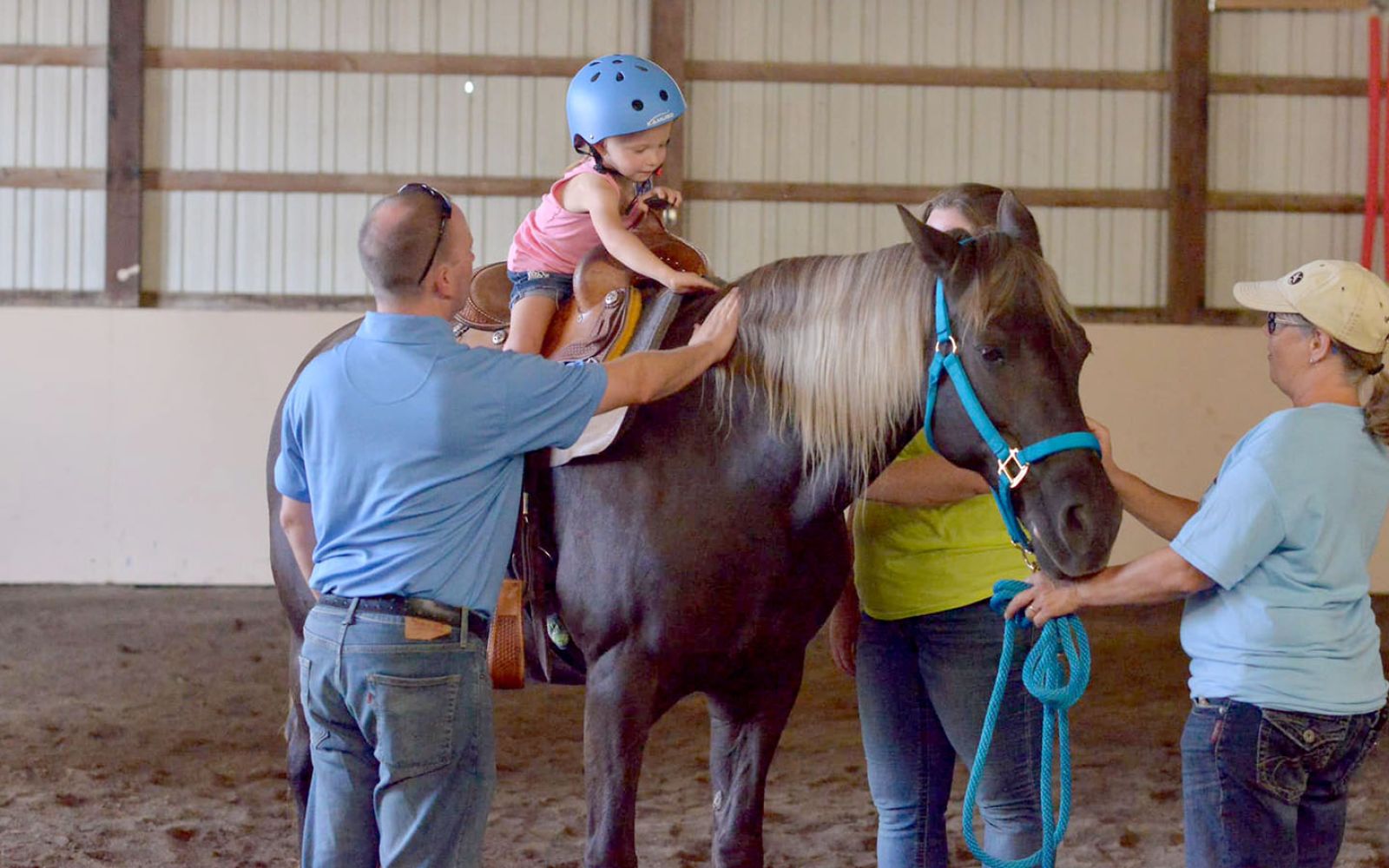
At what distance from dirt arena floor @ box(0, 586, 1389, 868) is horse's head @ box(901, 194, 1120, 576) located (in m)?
1.83

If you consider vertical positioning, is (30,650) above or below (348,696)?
below

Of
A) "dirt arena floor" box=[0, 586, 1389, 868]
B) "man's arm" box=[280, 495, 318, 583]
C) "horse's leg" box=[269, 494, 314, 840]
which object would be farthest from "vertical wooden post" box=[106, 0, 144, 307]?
"man's arm" box=[280, 495, 318, 583]

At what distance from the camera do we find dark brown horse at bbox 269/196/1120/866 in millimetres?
2061

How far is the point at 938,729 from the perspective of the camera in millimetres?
2541

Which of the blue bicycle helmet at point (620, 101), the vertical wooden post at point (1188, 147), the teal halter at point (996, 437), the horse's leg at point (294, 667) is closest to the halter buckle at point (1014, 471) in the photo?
the teal halter at point (996, 437)

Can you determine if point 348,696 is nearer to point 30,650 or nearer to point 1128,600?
Answer: point 1128,600

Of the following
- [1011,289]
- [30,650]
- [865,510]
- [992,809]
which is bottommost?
[30,650]

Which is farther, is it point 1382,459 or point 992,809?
point 992,809

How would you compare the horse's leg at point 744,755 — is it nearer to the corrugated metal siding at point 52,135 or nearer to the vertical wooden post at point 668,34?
the vertical wooden post at point 668,34

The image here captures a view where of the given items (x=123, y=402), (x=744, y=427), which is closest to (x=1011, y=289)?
(x=744, y=427)

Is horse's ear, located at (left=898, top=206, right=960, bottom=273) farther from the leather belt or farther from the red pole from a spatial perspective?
the red pole

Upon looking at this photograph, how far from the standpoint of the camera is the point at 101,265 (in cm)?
844

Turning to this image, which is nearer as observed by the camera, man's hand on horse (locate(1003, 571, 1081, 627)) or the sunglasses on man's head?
the sunglasses on man's head

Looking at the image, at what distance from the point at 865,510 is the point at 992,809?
592 millimetres
